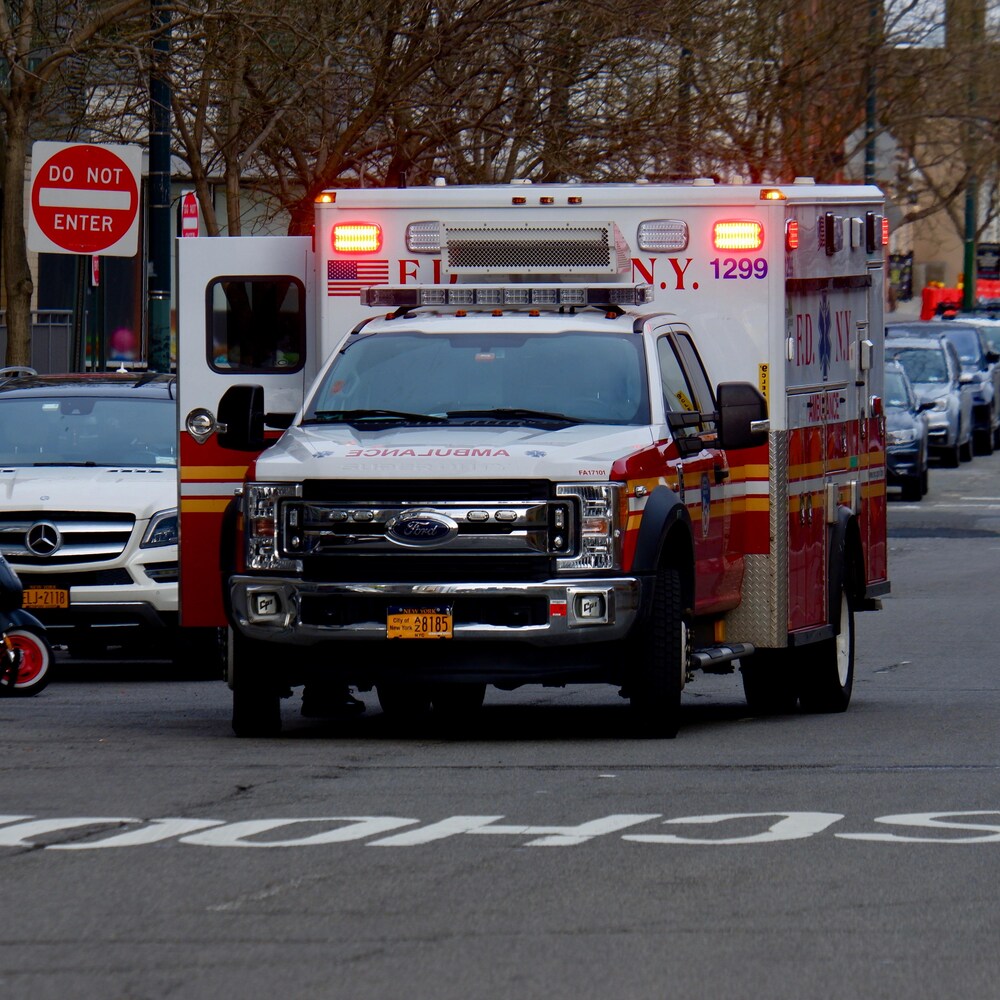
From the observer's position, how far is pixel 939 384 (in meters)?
36.8

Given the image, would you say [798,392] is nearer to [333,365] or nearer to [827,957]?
[333,365]

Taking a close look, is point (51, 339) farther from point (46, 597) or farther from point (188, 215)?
point (46, 597)

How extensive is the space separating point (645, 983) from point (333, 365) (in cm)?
623

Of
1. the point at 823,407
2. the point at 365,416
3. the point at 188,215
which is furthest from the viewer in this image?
the point at 188,215

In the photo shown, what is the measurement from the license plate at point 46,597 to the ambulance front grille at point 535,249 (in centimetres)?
338

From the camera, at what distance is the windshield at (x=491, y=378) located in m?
11.7

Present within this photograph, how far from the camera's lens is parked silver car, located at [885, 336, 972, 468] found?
36656mm

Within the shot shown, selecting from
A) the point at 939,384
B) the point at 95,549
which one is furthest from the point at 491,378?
the point at 939,384

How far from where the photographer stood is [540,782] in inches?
394

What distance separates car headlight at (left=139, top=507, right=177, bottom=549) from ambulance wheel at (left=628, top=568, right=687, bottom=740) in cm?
426

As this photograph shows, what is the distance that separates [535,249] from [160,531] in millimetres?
3403

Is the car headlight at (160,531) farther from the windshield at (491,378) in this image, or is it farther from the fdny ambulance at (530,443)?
the windshield at (491,378)

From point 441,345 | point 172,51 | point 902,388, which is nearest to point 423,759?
point 441,345

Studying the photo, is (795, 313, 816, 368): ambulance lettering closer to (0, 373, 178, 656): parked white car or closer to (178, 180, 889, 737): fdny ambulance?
(178, 180, 889, 737): fdny ambulance
